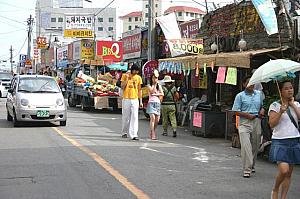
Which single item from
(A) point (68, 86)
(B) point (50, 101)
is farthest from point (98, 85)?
(B) point (50, 101)

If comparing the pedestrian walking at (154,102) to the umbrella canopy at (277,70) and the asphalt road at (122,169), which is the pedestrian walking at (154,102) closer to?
the asphalt road at (122,169)

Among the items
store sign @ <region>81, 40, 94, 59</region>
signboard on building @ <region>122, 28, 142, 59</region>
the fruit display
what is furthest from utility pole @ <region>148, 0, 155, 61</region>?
store sign @ <region>81, 40, 94, 59</region>

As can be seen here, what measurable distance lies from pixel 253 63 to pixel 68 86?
15.7 meters

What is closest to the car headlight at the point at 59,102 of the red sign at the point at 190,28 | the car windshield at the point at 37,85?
the car windshield at the point at 37,85

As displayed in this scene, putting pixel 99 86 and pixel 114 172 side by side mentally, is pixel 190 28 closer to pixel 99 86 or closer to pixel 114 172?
pixel 99 86

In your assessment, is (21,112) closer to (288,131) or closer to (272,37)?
(272,37)

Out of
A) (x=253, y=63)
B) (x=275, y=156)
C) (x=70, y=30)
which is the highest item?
(x=70, y=30)

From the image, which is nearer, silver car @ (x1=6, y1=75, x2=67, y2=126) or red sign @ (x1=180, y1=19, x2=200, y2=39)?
silver car @ (x1=6, y1=75, x2=67, y2=126)

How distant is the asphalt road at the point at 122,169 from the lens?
21.7 ft

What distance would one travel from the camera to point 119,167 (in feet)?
27.4

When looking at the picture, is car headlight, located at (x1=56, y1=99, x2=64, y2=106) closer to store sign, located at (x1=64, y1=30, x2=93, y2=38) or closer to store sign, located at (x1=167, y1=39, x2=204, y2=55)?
store sign, located at (x1=167, y1=39, x2=204, y2=55)

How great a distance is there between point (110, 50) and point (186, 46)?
1723 cm

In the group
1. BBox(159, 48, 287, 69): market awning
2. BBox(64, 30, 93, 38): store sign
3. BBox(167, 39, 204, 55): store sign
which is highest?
BBox(64, 30, 93, 38): store sign

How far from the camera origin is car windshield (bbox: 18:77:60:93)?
48.7 feet
